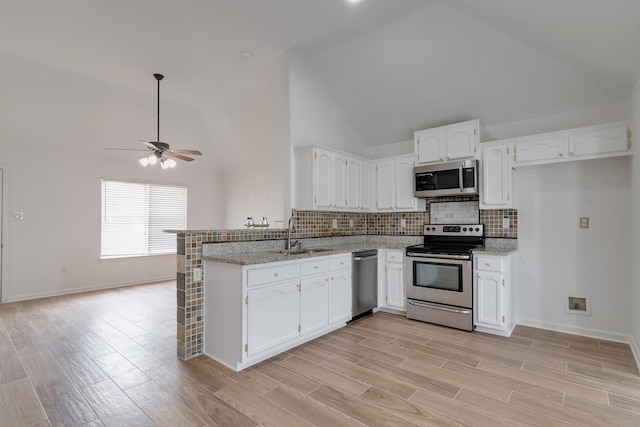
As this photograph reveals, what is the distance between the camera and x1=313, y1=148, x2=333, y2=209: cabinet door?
3896 mm

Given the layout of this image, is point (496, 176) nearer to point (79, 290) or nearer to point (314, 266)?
point (314, 266)

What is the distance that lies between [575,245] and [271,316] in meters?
3.42

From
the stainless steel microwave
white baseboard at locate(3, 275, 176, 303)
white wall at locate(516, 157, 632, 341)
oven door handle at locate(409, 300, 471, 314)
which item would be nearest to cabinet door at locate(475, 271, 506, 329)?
oven door handle at locate(409, 300, 471, 314)

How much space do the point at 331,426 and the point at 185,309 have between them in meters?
1.66

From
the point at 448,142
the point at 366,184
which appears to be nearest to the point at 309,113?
the point at 366,184

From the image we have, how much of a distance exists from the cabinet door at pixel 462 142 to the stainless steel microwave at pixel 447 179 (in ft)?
0.36

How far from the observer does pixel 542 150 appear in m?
3.49

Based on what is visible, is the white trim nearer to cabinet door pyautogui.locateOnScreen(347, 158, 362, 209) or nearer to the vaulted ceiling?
the vaulted ceiling

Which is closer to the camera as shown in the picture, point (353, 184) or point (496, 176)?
point (496, 176)

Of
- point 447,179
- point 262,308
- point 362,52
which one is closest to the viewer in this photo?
point 262,308

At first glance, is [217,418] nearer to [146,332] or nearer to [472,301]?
[146,332]

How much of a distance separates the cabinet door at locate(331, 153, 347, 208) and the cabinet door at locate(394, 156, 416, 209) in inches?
31.9

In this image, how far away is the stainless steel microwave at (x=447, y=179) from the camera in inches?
152

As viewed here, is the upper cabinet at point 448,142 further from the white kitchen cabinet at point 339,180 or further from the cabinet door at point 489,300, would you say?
the cabinet door at point 489,300
